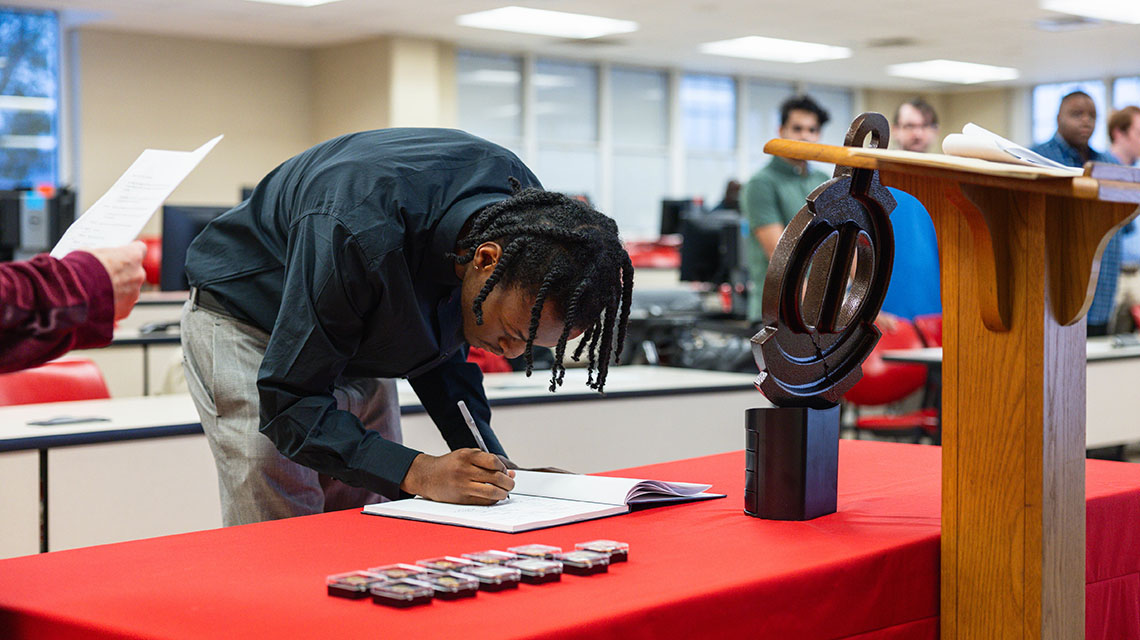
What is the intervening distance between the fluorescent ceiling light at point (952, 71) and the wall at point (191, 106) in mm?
6307

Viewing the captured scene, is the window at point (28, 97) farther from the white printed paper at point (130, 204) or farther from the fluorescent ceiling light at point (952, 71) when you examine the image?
the white printed paper at point (130, 204)

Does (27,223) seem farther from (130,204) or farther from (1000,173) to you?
(1000,173)

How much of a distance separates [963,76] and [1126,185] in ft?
42.9

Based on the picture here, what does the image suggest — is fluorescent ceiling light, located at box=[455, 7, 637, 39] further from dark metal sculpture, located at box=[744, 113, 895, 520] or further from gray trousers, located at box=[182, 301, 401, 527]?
dark metal sculpture, located at box=[744, 113, 895, 520]

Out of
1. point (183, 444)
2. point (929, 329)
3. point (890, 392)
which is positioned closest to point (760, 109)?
point (929, 329)

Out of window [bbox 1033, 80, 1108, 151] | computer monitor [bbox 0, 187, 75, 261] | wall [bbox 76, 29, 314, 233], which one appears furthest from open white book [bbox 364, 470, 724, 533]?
window [bbox 1033, 80, 1108, 151]

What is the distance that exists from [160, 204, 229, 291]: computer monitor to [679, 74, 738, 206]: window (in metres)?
8.74

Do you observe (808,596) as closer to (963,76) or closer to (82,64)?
(82,64)

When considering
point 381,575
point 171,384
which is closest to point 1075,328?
point 381,575

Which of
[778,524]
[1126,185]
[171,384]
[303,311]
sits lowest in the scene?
[171,384]

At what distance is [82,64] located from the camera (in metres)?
10.6

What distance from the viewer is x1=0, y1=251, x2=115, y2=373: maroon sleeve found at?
112 cm

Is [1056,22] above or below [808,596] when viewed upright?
above

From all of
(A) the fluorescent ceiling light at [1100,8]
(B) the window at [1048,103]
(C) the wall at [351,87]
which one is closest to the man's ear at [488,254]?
(A) the fluorescent ceiling light at [1100,8]
